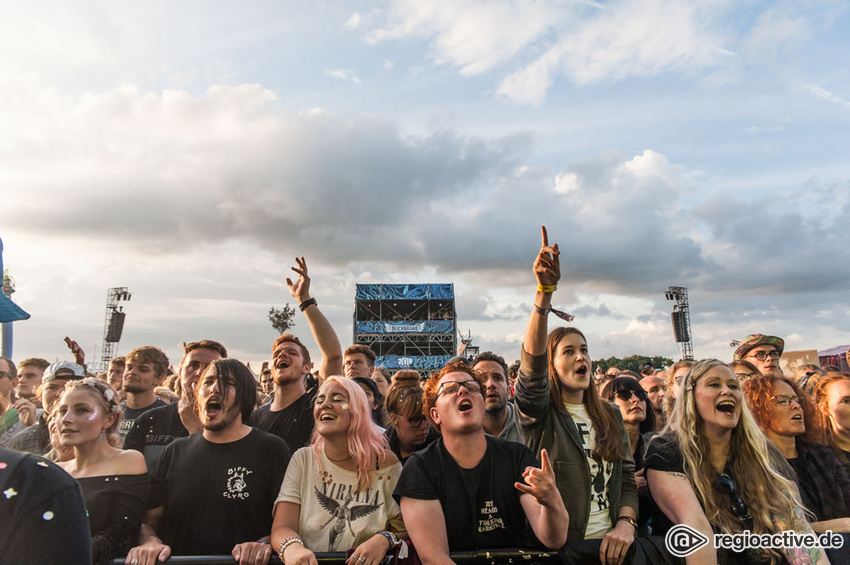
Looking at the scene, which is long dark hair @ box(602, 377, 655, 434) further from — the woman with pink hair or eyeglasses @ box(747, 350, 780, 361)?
the woman with pink hair

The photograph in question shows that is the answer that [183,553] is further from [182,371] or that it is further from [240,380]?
[182,371]

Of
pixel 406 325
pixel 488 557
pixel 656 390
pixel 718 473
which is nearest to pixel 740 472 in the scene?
pixel 718 473

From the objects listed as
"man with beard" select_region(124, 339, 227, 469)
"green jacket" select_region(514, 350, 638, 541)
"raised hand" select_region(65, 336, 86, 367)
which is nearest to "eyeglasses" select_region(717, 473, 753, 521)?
"green jacket" select_region(514, 350, 638, 541)

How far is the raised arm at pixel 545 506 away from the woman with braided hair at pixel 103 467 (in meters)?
1.98

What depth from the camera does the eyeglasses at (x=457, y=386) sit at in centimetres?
292

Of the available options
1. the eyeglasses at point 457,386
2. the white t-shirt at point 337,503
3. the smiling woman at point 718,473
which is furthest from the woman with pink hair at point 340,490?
the smiling woman at point 718,473

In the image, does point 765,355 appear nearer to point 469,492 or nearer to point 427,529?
point 469,492

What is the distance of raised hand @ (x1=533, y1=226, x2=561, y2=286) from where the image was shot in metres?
3.22

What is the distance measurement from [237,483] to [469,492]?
1.26 m

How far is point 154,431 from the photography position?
3.64m

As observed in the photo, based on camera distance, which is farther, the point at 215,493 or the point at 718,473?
the point at 718,473

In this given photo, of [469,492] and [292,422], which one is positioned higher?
[292,422]

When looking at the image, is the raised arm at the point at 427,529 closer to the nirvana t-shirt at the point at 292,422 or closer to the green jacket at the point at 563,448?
the green jacket at the point at 563,448

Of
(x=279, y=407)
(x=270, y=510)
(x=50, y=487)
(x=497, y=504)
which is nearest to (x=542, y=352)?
(x=497, y=504)
